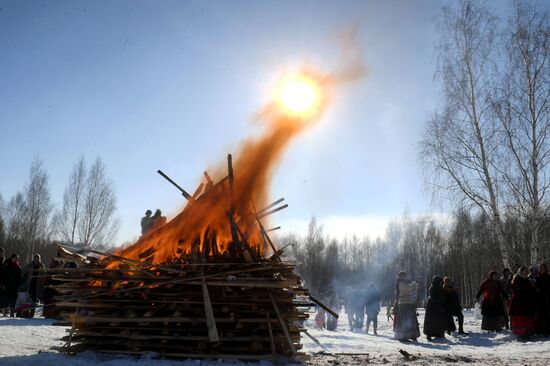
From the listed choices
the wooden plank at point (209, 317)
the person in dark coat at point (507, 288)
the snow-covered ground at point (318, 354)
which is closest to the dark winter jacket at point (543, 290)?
the snow-covered ground at point (318, 354)

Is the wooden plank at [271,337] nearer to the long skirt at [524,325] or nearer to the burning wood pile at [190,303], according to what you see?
the burning wood pile at [190,303]

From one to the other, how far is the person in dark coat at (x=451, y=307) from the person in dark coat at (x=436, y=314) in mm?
624

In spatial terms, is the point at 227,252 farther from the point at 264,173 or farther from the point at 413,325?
the point at 413,325

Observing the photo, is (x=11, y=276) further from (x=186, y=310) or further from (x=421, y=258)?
(x=421, y=258)

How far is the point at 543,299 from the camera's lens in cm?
1243

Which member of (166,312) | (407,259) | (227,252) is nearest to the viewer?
(166,312)

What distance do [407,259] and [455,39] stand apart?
2072 inches

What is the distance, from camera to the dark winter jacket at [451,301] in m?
14.3

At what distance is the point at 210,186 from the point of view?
856 centimetres

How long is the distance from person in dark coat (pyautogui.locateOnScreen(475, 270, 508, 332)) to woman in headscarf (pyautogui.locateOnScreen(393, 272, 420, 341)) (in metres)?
2.71

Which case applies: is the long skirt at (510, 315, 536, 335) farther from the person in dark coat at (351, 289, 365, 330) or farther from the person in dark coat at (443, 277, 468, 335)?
the person in dark coat at (351, 289, 365, 330)

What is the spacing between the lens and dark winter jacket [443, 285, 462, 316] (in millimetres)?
14336

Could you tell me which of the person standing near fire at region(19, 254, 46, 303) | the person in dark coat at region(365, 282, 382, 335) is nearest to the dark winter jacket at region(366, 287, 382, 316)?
the person in dark coat at region(365, 282, 382, 335)

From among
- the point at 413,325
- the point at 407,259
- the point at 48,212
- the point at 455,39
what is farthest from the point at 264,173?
the point at 407,259
